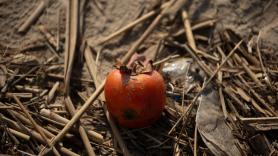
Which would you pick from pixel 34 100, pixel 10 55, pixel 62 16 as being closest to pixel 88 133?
pixel 34 100

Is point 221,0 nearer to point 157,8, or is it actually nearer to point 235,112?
point 157,8

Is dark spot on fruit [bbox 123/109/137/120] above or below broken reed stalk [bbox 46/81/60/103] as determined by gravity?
below

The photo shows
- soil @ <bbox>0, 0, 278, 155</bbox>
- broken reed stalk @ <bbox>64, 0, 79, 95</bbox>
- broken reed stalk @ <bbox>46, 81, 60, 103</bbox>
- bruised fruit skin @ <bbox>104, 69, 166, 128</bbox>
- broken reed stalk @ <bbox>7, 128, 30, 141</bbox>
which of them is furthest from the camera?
soil @ <bbox>0, 0, 278, 155</bbox>

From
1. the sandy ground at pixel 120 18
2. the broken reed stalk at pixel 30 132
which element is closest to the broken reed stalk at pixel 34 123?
the broken reed stalk at pixel 30 132

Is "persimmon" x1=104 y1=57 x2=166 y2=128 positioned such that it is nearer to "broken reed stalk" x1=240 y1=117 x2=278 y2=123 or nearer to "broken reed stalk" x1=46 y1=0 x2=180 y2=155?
"broken reed stalk" x1=46 y1=0 x2=180 y2=155

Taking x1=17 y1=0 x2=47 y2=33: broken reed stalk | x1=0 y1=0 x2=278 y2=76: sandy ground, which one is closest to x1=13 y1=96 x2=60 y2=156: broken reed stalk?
x1=0 y1=0 x2=278 y2=76: sandy ground

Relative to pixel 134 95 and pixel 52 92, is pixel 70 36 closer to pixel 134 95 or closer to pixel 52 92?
pixel 52 92

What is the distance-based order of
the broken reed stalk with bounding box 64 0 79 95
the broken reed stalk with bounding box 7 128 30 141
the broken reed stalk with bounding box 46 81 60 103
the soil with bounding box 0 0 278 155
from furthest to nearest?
the soil with bounding box 0 0 278 155, the broken reed stalk with bounding box 64 0 79 95, the broken reed stalk with bounding box 46 81 60 103, the broken reed stalk with bounding box 7 128 30 141

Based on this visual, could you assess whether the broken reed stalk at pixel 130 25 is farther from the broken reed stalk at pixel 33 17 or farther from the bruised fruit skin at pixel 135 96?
the bruised fruit skin at pixel 135 96

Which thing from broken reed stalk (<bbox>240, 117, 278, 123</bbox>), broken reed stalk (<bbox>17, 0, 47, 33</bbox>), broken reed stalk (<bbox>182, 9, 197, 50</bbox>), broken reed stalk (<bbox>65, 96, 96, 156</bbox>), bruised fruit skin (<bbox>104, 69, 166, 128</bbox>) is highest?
broken reed stalk (<bbox>17, 0, 47, 33</bbox>)
